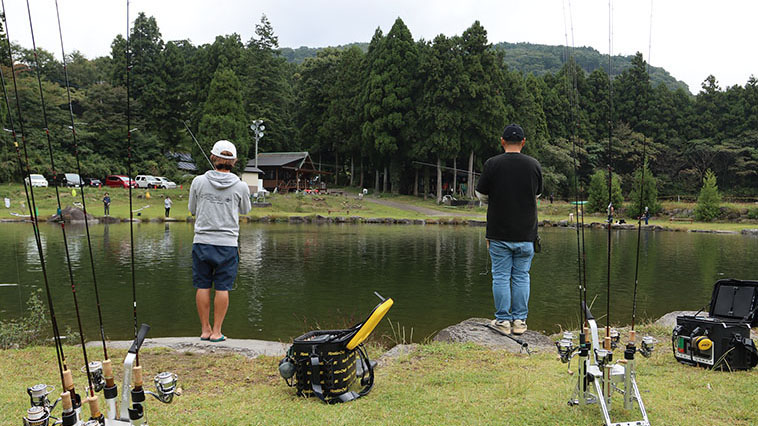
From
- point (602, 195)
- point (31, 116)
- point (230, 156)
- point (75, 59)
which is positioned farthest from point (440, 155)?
point (75, 59)

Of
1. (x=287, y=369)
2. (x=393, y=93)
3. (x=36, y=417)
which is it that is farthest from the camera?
(x=393, y=93)

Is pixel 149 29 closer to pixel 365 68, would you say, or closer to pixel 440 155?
pixel 365 68

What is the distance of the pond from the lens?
7.46 meters

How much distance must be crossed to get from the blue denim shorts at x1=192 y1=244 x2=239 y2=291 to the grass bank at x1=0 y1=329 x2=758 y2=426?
0.64 metres

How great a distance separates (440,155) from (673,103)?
32.0 meters

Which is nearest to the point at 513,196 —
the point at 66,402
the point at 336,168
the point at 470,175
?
the point at 66,402

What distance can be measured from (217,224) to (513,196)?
8.82ft

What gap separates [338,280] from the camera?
424 inches

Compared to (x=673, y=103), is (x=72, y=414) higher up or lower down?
lower down

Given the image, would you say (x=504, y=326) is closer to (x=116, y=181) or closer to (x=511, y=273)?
(x=511, y=273)

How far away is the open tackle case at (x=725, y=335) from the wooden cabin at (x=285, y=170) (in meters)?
41.3

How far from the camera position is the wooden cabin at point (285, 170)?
45.2m

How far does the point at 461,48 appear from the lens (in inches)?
1480

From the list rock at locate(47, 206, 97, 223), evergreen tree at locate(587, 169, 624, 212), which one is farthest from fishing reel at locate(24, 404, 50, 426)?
evergreen tree at locate(587, 169, 624, 212)
